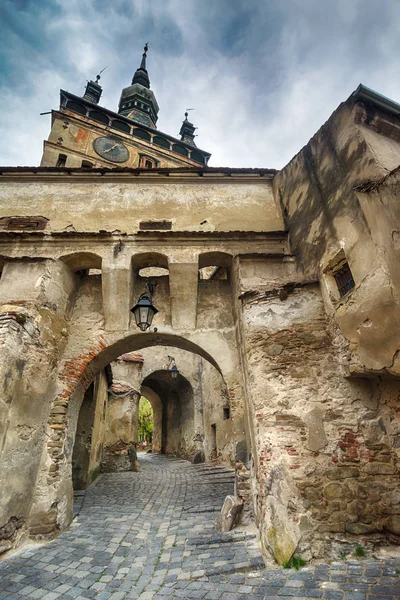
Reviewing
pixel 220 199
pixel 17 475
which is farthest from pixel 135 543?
pixel 220 199

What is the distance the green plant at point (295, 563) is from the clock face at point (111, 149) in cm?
2274

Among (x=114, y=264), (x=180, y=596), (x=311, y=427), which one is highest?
(x=114, y=264)

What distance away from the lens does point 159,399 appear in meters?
19.0

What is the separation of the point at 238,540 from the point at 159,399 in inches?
613

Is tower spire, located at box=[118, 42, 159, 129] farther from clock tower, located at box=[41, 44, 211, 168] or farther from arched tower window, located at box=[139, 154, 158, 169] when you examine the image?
arched tower window, located at box=[139, 154, 158, 169]

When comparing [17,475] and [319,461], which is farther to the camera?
[17,475]

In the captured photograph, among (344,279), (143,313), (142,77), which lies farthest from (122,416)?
(142,77)

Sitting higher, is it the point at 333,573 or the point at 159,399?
the point at 159,399

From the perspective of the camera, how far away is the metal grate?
4.36 m

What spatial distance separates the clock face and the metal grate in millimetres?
20448

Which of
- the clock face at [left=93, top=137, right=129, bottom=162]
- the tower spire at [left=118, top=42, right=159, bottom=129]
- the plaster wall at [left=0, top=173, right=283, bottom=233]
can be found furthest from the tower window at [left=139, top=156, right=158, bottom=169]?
the plaster wall at [left=0, top=173, right=283, bottom=233]

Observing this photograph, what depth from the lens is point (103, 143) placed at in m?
21.0

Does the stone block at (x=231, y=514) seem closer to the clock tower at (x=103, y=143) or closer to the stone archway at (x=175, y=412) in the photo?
the stone archway at (x=175, y=412)

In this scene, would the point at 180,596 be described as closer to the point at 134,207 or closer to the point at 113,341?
the point at 113,341
